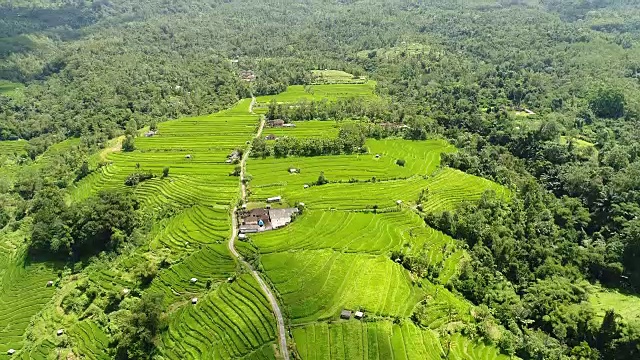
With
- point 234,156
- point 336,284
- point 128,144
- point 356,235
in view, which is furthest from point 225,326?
point 128,144

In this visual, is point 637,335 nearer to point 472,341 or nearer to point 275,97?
point 472,341

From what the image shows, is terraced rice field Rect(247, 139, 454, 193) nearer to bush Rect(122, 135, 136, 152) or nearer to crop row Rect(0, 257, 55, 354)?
bush Rect(122, 135, 136, 152)

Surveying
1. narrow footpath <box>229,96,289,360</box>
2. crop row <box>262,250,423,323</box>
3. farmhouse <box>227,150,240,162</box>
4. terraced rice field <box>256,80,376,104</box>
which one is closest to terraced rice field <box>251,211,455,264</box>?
crop row <box>262,250,423,323</box>

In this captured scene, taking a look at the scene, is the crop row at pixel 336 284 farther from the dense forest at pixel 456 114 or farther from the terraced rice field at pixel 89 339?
the terraced rice field at pixel 89 339

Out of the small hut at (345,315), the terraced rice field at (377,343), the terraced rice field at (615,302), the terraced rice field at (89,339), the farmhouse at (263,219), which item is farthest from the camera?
the farmhouse at (263,219)

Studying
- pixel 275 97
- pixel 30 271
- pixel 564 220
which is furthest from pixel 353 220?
pixel 275 97

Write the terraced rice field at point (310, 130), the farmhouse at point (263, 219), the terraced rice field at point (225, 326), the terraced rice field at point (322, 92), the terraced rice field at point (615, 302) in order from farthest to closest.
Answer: the terraced rice field at point (322, 92)
the terraced rice field at point (310, 130)
the farmhouse at point (263, 219)
the terraced rice field at point (615, 302)
the terraced rice field at point (225, 326)

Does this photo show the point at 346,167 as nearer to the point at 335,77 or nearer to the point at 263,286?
the point at 263,286

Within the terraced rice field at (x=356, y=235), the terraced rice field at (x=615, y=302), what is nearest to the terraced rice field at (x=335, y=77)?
the terraced rice field at (x=356, y=235)

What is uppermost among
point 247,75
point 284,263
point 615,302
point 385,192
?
point 247,75
